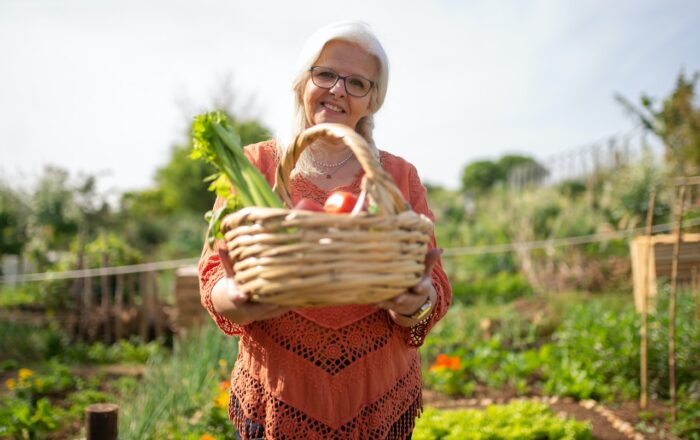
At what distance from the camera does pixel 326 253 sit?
1.07 meters

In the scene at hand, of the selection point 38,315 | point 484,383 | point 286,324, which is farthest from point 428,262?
point 38,315

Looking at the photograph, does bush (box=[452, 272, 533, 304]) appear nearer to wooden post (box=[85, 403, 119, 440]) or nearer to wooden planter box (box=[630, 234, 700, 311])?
wooden planter box (box=[630, 234, 700, 311])

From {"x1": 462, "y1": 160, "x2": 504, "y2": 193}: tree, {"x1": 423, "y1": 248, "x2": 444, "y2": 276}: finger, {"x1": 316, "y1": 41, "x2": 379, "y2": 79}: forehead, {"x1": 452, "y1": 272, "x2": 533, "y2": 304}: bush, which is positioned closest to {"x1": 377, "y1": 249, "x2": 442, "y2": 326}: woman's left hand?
{"x1": 423, "y1": 248, "x2": 444, "y2": 276}: finger

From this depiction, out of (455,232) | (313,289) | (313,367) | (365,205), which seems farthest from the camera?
(455,232)

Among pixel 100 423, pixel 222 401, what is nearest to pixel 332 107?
pixel 100 423

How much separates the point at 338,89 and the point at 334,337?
69 cm

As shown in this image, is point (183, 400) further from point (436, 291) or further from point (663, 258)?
point (663, 258)

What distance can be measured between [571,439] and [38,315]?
614cm

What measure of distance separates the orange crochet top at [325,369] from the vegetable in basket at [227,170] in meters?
0.22

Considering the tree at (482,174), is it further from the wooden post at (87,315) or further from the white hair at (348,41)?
the white hair at (348,41)

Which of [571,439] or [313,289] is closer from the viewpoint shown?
[313,289]

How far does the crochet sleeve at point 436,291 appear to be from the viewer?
5.11ft

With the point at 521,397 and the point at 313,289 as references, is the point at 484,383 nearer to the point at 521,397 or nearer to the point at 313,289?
the point at 521,397

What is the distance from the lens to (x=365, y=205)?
1262 millimetres
